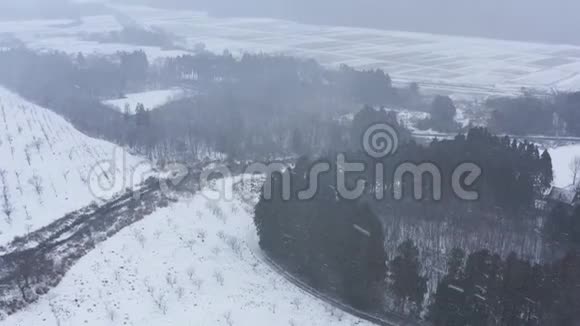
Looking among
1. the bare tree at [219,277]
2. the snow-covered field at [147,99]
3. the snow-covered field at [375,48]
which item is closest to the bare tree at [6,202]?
the bare tree at [219,277]

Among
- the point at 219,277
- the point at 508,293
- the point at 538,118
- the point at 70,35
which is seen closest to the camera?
the point at 508,293

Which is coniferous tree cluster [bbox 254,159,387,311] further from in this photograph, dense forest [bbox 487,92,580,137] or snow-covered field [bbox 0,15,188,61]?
snow-covered field [bbox 0,15,188,61]

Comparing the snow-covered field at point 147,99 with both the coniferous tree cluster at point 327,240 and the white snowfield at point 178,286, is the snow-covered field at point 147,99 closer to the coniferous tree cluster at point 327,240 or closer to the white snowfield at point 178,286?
the white snowfield at point 178,286

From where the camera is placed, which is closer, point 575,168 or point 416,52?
point 575,168

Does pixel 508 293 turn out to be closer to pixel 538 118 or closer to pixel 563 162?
pixel 563 162

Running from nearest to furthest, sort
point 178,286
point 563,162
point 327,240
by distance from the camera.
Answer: point 178,286, point 327,240, point 563,162

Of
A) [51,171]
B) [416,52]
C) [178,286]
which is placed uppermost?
[416,52]

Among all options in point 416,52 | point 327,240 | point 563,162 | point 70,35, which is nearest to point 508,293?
point 327,240
